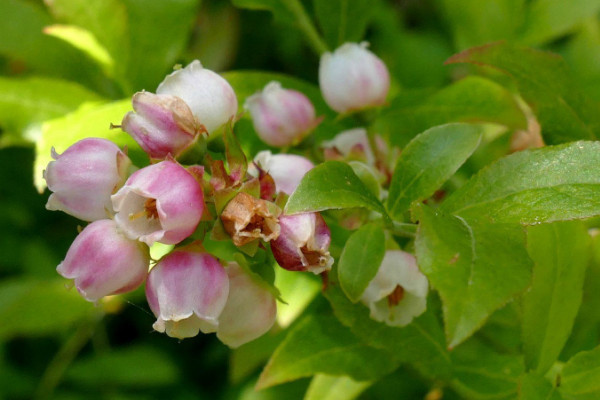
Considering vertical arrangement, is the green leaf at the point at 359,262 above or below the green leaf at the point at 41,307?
above

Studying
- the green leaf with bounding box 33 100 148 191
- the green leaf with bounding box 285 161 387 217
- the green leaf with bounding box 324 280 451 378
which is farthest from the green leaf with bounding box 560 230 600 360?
the green leaf with bounding box 33 100 148 191

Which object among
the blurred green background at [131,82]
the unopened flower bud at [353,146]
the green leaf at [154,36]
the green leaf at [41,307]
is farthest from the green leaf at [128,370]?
A: the unopened flower bud at [353,146]

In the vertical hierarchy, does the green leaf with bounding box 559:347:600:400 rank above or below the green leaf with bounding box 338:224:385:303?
below

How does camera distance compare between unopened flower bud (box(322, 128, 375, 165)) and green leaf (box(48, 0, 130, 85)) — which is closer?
unopened flower bud (box(322, 128, 375, 165))

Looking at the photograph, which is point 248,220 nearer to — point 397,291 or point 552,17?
point 397,291

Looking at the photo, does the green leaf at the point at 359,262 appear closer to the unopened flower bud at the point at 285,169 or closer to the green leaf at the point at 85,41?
the unopened flower bud at the point at 285,169

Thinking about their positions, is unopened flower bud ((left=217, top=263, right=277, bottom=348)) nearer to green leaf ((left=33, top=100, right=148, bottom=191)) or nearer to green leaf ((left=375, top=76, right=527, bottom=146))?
green leaf ((left=33, top=100, right=148, bottom=191))
